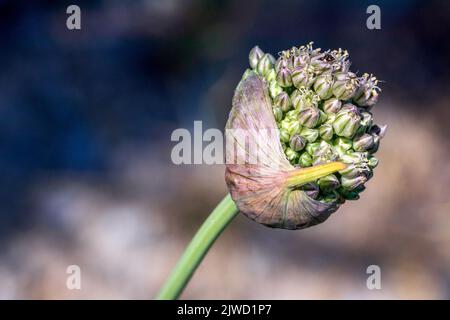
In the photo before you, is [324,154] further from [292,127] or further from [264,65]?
[264,65]

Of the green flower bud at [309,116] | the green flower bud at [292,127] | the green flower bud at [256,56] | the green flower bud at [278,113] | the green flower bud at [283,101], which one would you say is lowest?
the green flower bud at [292,127]

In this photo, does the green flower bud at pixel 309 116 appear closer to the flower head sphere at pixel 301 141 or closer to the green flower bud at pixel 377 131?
the flower head sphere at pixel 301 141

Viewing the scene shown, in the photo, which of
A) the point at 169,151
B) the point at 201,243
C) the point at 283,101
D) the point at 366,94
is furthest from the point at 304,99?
the point at 169,151

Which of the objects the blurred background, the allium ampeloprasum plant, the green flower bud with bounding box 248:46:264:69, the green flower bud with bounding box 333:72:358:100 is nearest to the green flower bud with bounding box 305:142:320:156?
the allium ampeloprasum plant

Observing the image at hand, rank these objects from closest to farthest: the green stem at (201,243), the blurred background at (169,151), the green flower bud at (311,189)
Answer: the green flower bud at (311,189) < the green stem at (201,243) < the blurred background at (169,151)

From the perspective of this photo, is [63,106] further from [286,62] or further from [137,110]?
[286,62]

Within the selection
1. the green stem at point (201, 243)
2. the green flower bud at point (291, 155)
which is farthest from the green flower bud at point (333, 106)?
the green stem at point (201, 243)
